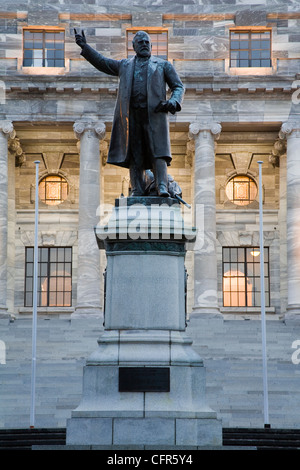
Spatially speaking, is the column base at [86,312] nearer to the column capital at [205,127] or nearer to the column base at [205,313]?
the column base at [205,313]

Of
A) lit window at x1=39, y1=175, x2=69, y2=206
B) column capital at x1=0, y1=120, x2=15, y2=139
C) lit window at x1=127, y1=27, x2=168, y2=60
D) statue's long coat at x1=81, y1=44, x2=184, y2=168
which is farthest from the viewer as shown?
lit window at x1=39, y1=175, x2=69, y2=206

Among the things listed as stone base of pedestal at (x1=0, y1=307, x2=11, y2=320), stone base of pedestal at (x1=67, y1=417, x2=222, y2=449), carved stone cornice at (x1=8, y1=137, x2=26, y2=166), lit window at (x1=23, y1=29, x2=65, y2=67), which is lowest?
stone base of pedestal at (x1=67, y1=417, x2=222, y2=449)

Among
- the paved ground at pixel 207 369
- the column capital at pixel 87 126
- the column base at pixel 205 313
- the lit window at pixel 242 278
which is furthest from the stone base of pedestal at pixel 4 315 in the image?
the lit window at pixel 242 278

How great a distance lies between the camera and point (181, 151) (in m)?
52.7

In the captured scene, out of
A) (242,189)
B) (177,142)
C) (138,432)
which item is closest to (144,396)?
(138,432)

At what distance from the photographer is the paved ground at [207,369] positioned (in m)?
29.1

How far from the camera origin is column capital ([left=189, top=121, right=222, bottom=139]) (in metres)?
47.2

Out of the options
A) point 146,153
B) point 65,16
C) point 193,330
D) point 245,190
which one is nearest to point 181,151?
point 245,190

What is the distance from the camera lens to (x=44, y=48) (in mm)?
49500

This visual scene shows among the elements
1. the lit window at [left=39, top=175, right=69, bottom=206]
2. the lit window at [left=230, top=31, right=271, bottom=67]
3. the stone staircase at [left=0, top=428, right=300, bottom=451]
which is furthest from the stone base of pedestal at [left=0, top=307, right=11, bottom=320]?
the stone staircase at [left=0, top=428, right=300, bottom=451]

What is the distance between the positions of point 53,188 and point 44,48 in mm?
8045

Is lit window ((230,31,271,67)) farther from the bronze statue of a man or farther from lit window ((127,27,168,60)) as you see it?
the bronze statue of a man

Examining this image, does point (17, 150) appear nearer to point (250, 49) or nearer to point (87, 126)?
point (87, 126)
